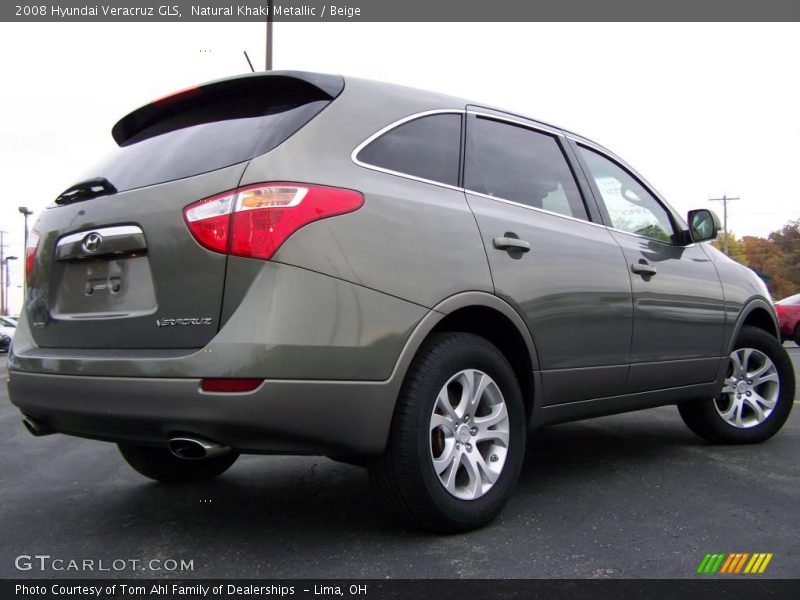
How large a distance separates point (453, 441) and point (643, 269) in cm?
170

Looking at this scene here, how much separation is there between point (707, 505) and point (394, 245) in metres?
1.87

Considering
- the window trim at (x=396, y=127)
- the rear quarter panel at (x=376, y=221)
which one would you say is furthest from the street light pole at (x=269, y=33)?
the rear quarter panel at (x=376, y=221)

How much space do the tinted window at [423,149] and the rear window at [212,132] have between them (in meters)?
0.28

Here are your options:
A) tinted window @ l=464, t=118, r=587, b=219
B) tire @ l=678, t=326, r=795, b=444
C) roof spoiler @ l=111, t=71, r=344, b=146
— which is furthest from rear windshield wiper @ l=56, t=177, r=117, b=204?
tire @ l=678, t=326, r=795, b=444

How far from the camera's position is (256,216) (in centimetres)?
249

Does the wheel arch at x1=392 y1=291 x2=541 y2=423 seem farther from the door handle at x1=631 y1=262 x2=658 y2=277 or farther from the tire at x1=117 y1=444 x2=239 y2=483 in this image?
the tire at x1=117 y1=444 x2=239 y2=483

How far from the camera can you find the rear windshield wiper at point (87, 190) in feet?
9.66

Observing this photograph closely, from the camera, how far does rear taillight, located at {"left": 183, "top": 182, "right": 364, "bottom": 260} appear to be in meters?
2.47

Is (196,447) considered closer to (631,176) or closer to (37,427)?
(37,427)

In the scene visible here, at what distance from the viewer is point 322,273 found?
250 centimetres

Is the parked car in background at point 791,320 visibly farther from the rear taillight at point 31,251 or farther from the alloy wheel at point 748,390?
the rear taillight at point 31,251

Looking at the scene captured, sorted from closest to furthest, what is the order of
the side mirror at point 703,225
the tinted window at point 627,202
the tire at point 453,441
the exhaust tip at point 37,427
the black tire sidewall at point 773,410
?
the tire at point 453,441, the exhaust tip at point 37,427, the tinted window at point 627,202, the side mirror at point 703,225, the black tire sidewall at point 773,410

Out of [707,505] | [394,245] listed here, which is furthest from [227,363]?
[707,505]

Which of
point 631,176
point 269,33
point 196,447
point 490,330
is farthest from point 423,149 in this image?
point 269,33
